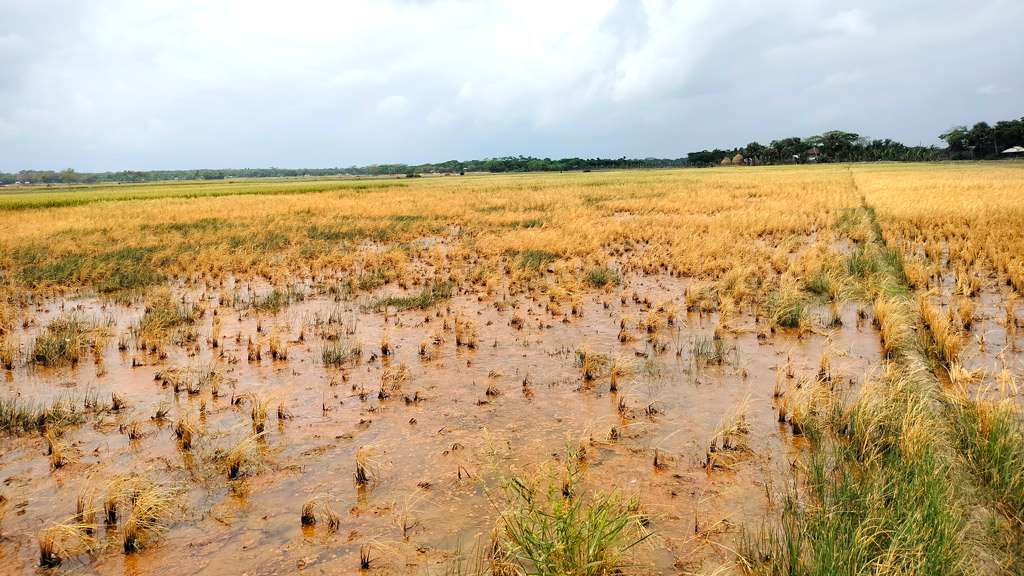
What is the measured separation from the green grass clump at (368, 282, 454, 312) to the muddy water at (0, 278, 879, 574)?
1.83 m

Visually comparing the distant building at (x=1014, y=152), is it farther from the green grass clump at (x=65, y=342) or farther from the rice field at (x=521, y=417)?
the green grass clump at (x=65, y=342)

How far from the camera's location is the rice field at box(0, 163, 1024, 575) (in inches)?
157

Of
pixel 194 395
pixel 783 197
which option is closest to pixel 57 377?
pixel 194 395

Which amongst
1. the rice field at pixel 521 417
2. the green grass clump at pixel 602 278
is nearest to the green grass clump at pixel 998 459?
the rice field at pixel 521 417

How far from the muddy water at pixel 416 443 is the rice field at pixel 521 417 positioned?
0.03 meters

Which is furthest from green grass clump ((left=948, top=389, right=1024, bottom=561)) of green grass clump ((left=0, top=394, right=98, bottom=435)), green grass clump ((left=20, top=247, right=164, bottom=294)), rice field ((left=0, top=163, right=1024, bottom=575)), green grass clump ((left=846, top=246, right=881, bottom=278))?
green grass clump ((left=20, top=247, right=164, bottom=294))

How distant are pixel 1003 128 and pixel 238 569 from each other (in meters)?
133

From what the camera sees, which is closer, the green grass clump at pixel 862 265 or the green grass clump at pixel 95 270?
the green grass clump at pixel 862 265

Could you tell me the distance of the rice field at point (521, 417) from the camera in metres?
3.99

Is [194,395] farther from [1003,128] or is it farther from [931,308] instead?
[1003,128]

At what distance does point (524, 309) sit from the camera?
11391 millimetres

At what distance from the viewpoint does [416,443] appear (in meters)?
5.82

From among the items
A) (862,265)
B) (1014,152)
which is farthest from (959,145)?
(862,265)

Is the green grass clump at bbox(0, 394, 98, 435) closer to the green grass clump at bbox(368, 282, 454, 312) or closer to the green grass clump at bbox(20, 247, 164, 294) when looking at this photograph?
the green grass clump at bbox(368, 282, 454, 312)
